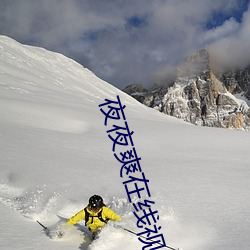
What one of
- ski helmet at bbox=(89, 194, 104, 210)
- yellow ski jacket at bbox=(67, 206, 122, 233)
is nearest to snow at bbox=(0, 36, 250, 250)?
yellow ski jacket at bbox=(67, 206, 122, 233)

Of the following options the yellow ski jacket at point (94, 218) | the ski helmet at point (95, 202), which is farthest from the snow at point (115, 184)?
the ski helmet at point (95, 202)

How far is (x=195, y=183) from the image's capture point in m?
8.20

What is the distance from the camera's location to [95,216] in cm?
594

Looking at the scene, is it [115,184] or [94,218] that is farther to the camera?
[115,184]

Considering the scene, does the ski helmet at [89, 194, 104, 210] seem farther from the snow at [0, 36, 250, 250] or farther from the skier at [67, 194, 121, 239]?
the snow at [0, 36, 250, 250]

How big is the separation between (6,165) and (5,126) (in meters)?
4.82

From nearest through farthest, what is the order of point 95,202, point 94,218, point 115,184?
point 95,202
point 94,218
point 115,184

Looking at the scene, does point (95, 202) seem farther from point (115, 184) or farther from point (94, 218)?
point (115, 184)

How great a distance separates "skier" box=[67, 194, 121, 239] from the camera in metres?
5.84

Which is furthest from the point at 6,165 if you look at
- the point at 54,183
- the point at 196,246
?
the point at 196,246

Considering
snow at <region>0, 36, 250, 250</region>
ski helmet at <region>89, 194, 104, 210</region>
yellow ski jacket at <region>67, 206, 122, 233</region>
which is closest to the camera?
snow at <region>0, 36, 250, 250</region>

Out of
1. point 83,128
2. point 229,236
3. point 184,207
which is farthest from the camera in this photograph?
point 83,128

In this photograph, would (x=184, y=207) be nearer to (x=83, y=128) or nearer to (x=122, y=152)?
(x=122, y=152)

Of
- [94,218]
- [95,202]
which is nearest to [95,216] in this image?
[94,218]
